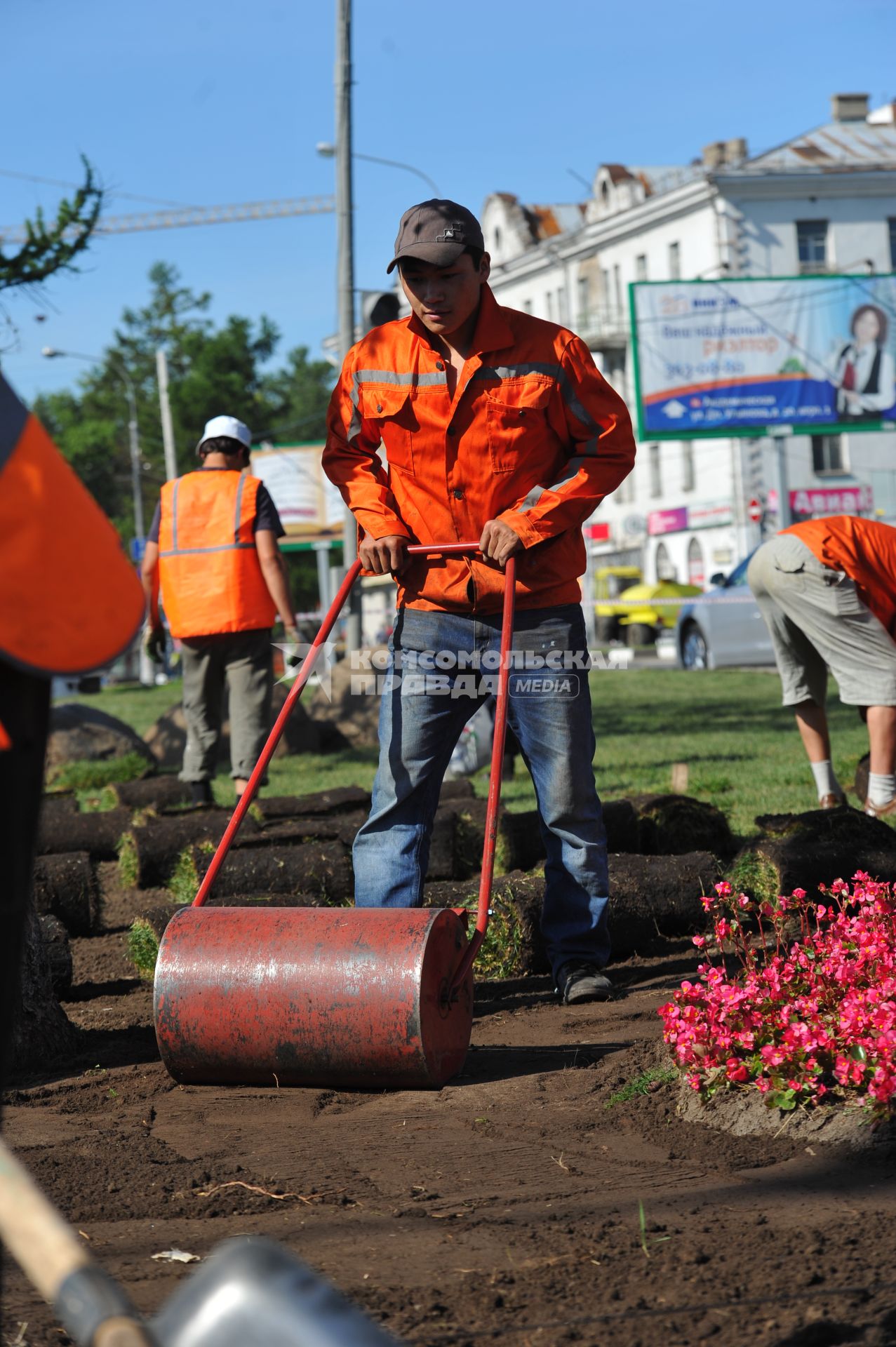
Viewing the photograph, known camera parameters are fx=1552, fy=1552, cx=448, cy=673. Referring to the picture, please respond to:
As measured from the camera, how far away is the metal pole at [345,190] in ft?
49.7

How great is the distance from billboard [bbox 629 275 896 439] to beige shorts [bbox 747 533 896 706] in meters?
20.6

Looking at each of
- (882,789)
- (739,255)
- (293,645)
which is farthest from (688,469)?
(882,789)

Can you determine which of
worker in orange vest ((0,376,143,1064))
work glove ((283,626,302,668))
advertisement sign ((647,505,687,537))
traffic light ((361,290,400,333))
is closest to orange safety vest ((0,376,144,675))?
worker in orange vest ((0,376,143,1064))

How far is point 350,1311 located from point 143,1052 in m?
3.07

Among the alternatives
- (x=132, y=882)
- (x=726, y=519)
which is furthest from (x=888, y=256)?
(x=132, y=882)

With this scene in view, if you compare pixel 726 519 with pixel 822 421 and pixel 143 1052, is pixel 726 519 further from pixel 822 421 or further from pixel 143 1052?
pixel 143 1052

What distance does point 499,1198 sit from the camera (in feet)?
9.35

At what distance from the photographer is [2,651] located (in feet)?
5.02

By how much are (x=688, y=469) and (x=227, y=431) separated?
4379 centimetres

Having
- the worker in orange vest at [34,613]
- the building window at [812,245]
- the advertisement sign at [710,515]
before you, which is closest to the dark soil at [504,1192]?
the worker in orange vest at [34,613]

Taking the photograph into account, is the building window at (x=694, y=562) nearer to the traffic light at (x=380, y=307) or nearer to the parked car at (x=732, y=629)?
the parked car at (x=732, y=629)

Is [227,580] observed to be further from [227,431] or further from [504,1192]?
[504,1192]

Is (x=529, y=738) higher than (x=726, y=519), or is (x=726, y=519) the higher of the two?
(x=726, y=519)

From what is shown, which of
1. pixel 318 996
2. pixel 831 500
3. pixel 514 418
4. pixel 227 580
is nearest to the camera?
pixel 318 996
